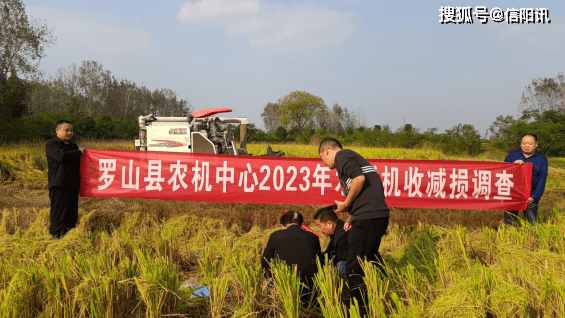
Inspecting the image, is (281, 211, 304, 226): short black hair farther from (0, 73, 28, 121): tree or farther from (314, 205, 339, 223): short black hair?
(0, 73, 28, 121): tree

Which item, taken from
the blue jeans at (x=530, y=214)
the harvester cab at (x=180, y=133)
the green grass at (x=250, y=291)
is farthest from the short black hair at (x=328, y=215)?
the harvester cab at (x=180, y=133)

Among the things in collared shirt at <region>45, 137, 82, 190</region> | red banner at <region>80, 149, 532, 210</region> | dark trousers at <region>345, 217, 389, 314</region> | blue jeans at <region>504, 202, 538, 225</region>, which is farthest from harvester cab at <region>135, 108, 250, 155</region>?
dark trousers at <region>345, 217, 389, 314</region>

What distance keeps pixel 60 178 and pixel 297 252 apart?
11.8ft

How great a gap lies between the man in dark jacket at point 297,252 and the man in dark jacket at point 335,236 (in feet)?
1.52

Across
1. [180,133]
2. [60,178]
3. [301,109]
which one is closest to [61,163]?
[60,178]

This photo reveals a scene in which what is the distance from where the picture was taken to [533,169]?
4957 millimetres

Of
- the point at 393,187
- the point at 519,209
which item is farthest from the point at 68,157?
the point at 519,209

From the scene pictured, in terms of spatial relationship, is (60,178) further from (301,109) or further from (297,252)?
(301,109)

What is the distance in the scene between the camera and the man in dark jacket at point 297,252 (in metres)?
2.96

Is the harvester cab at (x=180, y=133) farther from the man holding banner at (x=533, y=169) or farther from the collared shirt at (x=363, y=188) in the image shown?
the collared shirt at (x=363, y=188)

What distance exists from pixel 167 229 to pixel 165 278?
7.49ft

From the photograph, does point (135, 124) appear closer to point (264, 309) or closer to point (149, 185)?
point (149, 185)

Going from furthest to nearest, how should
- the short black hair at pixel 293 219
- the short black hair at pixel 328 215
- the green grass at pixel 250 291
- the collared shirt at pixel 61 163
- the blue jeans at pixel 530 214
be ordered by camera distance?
the blue jeans at pixel 530 214
the collared shirt at pixel 61 163
the short black hair at pixel 328 215
the short black hair at pixel 293 219
the green grass at pixel 250 291

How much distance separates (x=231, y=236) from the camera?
502cm
